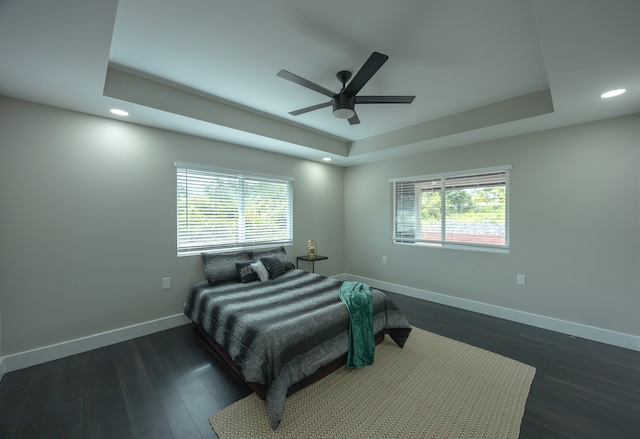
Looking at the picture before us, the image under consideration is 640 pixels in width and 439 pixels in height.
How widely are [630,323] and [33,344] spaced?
6.01m

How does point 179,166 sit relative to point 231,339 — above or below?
above

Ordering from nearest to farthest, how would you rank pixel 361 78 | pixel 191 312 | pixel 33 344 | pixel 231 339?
1. pixel 361 78
2. pixel 231 339
3. pixel 33 344
4. pixel 191 312

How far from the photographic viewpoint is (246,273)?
11.2 ft

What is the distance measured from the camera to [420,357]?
259 centimetres

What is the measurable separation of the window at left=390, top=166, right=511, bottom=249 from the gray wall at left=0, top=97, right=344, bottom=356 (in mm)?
3281

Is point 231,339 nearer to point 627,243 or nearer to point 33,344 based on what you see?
point 33,344

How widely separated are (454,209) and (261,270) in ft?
10.0

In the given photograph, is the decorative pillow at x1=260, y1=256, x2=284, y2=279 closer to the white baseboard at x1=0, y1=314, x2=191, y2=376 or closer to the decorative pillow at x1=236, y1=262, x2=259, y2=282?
the decorative pillow at x1=236, y1=262, x2=259, y2=282

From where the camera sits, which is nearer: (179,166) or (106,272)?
(106,272)

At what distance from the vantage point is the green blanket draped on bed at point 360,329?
7.85 feet

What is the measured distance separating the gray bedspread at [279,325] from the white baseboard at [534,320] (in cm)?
168

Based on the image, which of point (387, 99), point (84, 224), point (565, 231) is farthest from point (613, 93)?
point (84, 224)

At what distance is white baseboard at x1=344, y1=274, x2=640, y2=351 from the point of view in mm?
2791

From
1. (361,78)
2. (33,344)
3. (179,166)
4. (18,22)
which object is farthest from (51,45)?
(33,344)
